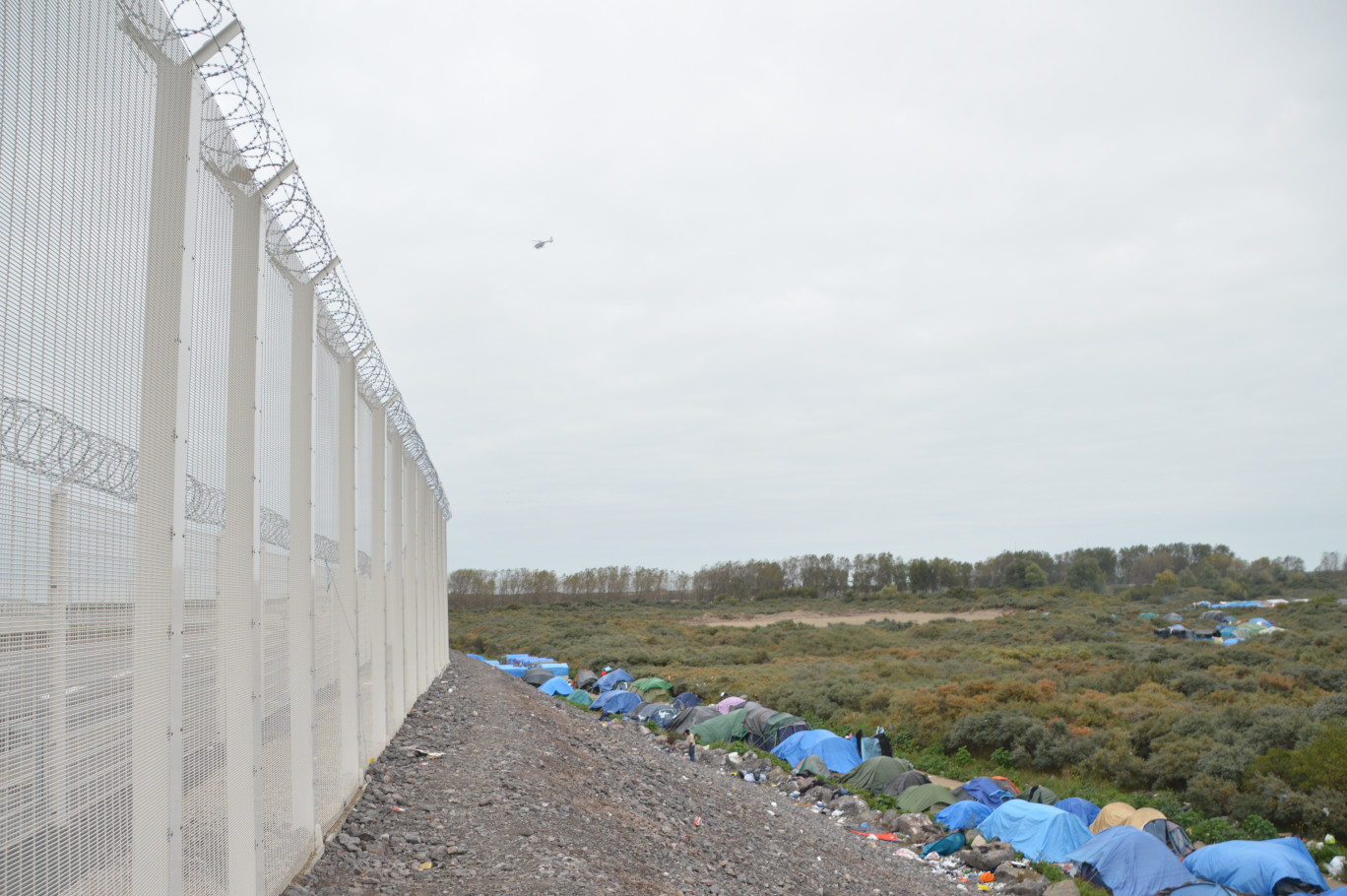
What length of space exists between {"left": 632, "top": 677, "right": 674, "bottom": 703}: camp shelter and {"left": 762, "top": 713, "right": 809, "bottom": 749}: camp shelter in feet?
25.5

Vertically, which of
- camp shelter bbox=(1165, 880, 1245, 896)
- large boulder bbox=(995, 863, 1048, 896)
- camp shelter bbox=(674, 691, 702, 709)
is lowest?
large boulder bbox=(995, 863, 1048, 896)

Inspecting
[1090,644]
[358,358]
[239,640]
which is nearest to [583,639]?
[1090,644]

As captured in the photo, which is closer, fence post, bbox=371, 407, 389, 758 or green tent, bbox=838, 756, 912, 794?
fence post, bbox=371, 407, 389, 758

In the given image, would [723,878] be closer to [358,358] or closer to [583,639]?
[358,358]

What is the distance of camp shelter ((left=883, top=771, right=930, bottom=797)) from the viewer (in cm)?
2109

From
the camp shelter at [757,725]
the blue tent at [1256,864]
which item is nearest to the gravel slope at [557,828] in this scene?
the blue tent at [1256,864]

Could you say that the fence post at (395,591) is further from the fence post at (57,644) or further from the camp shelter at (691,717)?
the camp shelter at (691,717)

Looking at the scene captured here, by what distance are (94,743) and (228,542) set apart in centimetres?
186

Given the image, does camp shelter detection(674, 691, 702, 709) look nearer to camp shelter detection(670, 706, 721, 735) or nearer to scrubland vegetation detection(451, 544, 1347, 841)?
scrubland vegetation detection(451, 544, 1347, 841)

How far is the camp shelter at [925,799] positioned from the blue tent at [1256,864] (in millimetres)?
5277

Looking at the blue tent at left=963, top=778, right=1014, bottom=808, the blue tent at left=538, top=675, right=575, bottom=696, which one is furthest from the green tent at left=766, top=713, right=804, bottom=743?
the blue tent at left=538, top=675, right=575, bottom=696

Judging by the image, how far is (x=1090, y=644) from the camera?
1693 inches

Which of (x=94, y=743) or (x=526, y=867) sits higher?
(x=94, y=743)

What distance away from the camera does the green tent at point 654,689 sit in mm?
33938
